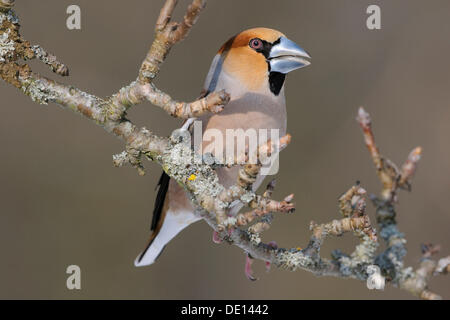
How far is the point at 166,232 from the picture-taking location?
9.55 feet

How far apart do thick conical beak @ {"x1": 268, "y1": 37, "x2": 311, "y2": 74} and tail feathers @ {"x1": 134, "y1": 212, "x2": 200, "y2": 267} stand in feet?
2.65

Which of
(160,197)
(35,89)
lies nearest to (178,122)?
(160,197)

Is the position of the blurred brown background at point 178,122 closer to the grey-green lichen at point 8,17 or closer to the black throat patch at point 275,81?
the black throat patch at point 275,81

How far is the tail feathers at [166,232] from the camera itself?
278 cm

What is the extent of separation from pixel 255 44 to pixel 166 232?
106cm

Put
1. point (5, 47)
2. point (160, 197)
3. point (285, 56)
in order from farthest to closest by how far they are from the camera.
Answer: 1. point (160, 197)
2. point (285, 56)
3. point (5, 47)

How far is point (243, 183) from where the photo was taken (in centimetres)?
158

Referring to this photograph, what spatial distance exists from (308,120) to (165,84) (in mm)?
1034

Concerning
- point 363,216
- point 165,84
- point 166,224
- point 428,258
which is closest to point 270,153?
point 363,216

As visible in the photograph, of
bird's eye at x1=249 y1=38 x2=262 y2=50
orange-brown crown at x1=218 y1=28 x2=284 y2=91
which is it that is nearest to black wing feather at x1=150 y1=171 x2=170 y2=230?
orange-brown crown at x1=218 y1=28 x2=284 y2=91

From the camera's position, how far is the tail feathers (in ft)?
9.12

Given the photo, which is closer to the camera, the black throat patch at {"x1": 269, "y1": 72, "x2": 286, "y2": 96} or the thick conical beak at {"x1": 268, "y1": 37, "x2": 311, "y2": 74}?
the thick conical beak at {"x1": 268, "y1": 37, "x2": 311, "y2": 74}

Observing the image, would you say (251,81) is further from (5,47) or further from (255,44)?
(5,47)

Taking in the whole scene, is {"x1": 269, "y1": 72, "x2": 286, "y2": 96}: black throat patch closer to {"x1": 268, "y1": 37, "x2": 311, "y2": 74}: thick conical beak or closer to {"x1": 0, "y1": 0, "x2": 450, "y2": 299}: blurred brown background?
{"x1": 268, "y1": 37, "x2": 311, "y2": 74}: thick conical beak
